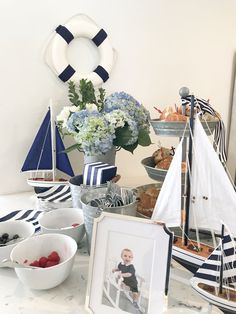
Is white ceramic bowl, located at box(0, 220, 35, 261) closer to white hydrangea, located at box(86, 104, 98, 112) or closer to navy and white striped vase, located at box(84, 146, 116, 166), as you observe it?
navy and white striped vase, located at box(84, 146, 116, 166)

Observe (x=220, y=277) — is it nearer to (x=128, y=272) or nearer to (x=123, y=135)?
(x=128, y=272)

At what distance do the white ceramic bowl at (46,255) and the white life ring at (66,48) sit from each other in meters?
0.77

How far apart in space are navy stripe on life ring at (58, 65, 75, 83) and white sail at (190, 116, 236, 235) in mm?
765

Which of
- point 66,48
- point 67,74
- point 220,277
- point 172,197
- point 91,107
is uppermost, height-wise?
point 66,48

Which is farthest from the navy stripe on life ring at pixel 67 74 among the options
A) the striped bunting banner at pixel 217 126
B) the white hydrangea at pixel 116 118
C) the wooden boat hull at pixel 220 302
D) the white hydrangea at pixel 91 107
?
the wooden boat hull at pixel 220 302

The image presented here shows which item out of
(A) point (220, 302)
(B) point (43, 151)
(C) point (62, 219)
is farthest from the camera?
(B) point (43, 151)

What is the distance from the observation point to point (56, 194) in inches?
41.6

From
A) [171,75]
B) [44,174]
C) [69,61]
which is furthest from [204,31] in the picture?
[44,174]


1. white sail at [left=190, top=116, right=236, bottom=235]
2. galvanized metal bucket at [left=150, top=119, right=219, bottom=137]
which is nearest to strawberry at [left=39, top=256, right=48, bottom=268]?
white sail at [left=190, top=116, right=236, bottom=235]

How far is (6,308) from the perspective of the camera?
1.89 feet

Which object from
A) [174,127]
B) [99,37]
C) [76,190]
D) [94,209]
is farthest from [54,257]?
[99,37]

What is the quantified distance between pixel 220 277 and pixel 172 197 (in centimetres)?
19

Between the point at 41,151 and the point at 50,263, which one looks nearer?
Result: the point at 50,263

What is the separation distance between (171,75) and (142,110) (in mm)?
550
